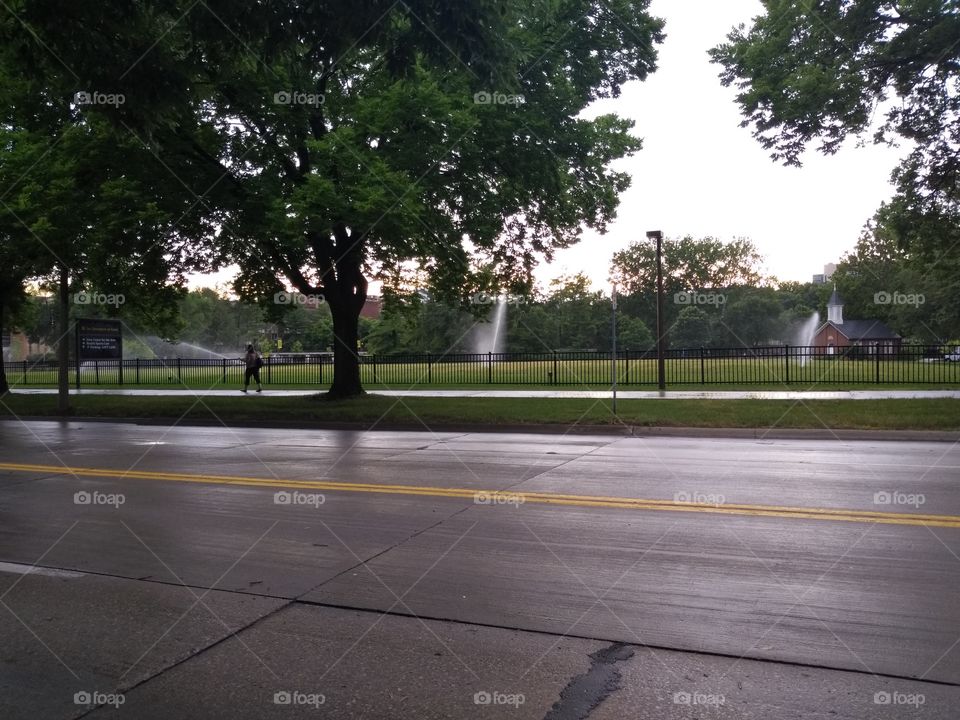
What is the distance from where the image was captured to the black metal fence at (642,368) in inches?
995

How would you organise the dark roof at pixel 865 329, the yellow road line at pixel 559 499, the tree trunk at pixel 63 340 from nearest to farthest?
the yellow road line at pixel 559 499 → the tree trunk at pixel 63 340 → the dark roof at pixel 865 329

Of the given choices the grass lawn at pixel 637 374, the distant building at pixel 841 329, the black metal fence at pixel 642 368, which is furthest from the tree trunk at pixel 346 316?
the distant building at pixel 841 329

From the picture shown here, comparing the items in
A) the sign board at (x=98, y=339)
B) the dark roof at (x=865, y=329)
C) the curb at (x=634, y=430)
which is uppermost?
the dark roof at (x=865, y=329)

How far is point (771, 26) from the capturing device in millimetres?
18750

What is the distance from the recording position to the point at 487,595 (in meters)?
5.06

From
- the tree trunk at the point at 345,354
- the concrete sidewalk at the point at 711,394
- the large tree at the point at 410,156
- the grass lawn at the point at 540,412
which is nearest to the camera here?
the grass lawn at the point at 540,412

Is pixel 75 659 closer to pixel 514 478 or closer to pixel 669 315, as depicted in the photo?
pixel 514 478

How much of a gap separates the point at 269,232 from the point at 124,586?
1178 cm

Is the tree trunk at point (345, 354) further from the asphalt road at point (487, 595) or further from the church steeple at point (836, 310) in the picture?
the church steeple at point (836, 310)

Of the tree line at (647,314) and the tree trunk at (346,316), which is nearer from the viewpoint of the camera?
the tree trunk at (346,316)

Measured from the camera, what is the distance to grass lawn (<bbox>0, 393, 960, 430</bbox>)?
1495 centimetres

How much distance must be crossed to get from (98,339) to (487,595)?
24.0 meters

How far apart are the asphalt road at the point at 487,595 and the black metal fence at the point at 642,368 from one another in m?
16.8

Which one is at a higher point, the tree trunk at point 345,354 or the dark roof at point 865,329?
the dark roof at point 865,329
